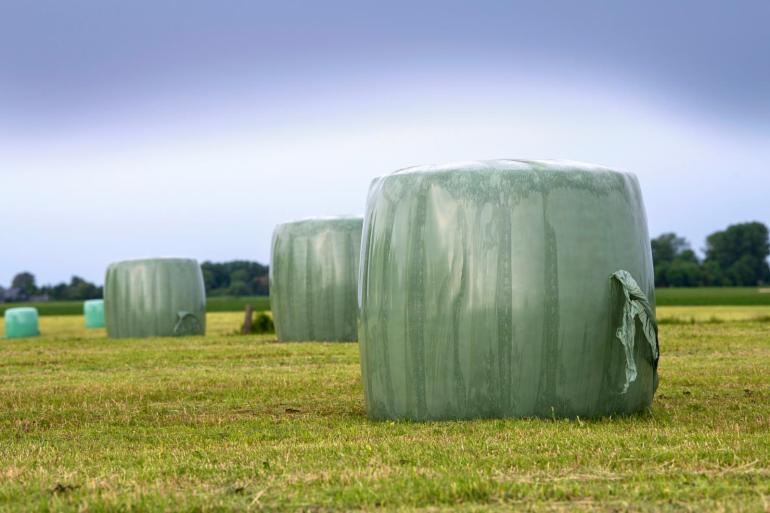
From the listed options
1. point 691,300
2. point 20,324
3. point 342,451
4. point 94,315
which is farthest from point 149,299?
point 691,300

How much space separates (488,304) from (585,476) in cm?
297

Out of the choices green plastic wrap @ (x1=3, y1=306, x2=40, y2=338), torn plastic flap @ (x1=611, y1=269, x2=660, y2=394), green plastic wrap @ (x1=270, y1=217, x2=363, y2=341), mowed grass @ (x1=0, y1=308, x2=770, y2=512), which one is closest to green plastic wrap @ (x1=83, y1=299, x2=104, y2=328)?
green plastic wrap @ (x1=3, y1=306, x2=40, y2=338)

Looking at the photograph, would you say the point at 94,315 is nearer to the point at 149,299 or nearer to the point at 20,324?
the point at 20,324

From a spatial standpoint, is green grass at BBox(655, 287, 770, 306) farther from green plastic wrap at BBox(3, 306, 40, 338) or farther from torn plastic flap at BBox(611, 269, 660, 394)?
torn plastic flap at BBox(611, 269, 660, 394)

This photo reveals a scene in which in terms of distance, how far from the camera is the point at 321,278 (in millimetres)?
23547

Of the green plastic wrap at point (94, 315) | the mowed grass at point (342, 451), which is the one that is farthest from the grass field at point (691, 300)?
the mowed grass at point (342, 451)

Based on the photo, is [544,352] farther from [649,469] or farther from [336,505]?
[336,505]

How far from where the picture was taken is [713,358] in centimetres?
1702

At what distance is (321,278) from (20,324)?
19349mm

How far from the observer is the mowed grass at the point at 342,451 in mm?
6281

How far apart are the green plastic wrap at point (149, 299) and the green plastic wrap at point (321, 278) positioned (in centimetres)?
642

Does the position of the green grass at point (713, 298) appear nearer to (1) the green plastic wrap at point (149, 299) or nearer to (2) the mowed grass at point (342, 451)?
(1) the green plastic wrap at point (149, 299)

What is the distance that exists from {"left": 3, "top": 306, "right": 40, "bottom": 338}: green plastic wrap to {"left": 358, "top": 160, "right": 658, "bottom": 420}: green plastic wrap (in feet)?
104

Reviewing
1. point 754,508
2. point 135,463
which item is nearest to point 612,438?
point 754,508
